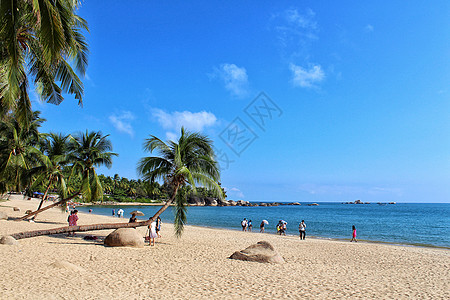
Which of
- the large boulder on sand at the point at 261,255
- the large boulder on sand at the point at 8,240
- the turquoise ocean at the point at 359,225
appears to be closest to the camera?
the large boulder on sand at the point at 261,255

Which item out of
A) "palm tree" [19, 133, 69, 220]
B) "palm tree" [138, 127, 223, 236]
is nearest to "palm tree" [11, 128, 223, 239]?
"palm tree" [138, 127, 223, 236]

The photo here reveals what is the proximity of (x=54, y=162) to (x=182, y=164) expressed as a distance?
35.8 feet

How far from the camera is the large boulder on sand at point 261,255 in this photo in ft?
35.0

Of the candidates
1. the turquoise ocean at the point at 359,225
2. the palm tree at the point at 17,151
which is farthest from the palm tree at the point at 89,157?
the turquoise ocean at the point at 359,225

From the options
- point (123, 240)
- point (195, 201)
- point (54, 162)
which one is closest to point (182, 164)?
point (123, 240)

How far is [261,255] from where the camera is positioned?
422 inches

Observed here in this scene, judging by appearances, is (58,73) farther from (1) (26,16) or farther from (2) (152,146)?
(2) (152,146)

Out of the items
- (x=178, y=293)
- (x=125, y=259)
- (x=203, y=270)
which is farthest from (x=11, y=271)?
(x=203, y=270)

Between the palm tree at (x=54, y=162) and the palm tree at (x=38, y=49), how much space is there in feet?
34.5

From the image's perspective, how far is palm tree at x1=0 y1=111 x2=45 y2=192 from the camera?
1709 centimetres

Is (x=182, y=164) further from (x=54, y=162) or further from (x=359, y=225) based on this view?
(x=359, y=225)

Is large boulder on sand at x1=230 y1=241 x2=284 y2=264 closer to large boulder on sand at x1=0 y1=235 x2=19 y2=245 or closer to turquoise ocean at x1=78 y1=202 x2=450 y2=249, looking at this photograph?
large boulder on sand at x1=0 y1=235 x2=19 y2=245

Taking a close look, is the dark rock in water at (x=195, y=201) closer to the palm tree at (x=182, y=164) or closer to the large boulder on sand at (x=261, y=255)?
the palm tree at (x=182, y=164)

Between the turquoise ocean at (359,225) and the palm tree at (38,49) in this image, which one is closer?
the palm tree at (38,49)
